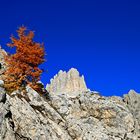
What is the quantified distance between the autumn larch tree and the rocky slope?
349 cm

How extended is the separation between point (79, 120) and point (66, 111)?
268cm

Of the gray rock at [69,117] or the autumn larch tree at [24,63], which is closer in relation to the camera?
the gray rock at [69,117]

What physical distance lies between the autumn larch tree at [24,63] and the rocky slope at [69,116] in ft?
11.5

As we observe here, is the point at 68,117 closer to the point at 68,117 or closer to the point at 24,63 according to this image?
the point at 68,117

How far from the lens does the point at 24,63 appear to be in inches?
2040

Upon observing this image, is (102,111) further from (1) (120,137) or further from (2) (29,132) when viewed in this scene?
(2) (29,132)

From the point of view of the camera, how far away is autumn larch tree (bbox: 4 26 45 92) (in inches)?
1998

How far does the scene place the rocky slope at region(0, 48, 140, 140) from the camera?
1503 inches

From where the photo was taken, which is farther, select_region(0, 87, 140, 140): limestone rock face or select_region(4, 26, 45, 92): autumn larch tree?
select_region(4, 26, 45, 92): autumn larch tree

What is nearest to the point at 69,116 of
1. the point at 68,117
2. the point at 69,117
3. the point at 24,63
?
the point at 69,117

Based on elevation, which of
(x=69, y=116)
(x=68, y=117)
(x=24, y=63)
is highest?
(x=24, y=63)

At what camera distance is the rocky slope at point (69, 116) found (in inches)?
1503

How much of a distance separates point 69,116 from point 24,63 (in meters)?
11.3

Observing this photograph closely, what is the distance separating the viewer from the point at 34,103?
45.5 metres
